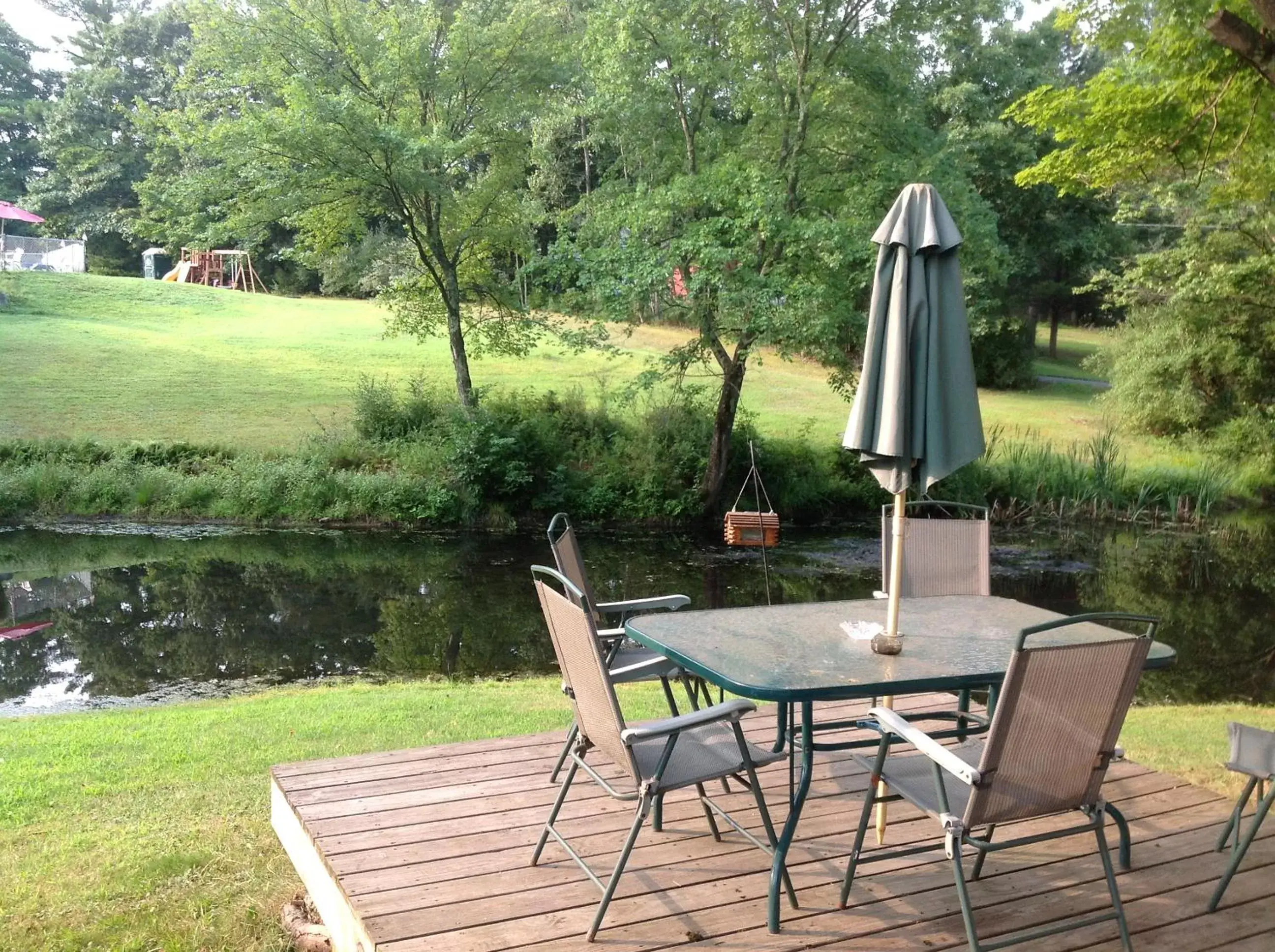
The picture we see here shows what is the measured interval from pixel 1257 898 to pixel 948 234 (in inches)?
87.6

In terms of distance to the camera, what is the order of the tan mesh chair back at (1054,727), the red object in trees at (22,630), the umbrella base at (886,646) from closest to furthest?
1. the tan mesh chair back at (1054,727)
2. the umbrella base at (886,646)
3. the red object in trees at (22,630)

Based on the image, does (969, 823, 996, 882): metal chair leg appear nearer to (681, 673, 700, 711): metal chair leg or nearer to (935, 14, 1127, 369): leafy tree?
(681, 673, 700, 711): metal chair leg

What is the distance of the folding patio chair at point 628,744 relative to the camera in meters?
2.80

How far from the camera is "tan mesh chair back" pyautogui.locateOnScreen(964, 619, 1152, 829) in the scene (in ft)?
8.34

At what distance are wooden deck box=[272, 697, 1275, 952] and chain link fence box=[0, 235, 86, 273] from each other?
115ft

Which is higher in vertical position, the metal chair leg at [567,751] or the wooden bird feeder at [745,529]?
the metal chair leg at [567,751]

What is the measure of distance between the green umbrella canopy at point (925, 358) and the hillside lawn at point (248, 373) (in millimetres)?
13771

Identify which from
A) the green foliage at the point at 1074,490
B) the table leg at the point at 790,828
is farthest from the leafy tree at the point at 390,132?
the table leg at the point at 790,828

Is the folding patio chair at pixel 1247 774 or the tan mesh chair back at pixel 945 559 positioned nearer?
the folding patio chair at pixel 1247 774

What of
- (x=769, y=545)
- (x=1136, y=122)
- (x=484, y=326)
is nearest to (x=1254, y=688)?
(x=1136, y=122)

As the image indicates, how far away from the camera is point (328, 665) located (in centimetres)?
945

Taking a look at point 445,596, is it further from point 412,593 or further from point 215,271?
point 215,271

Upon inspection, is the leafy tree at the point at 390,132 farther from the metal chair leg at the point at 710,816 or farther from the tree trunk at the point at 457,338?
the metal chair leg at the point at 710,816

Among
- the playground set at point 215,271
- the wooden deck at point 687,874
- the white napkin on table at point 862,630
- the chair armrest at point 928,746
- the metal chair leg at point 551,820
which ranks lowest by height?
the wooden deck at point 687,874
